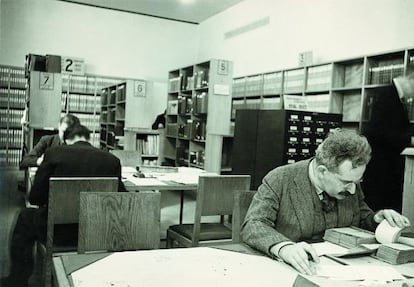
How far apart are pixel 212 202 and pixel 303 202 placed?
106 centimetres

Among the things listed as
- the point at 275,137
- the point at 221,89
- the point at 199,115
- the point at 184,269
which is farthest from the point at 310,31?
the point at 184,269

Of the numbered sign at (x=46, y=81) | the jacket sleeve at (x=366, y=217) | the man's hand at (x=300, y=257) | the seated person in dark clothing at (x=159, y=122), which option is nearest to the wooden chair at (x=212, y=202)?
the jacket sleeve at (x=366, y=217)

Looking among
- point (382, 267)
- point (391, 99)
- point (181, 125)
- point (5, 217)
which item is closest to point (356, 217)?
point (382, 267)

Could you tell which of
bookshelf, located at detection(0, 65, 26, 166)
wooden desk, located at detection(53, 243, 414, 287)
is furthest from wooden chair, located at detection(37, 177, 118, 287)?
bookshelf, located at detection(0, 65, 26, 166)

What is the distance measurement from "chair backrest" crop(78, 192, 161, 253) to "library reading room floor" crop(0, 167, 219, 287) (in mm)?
1546

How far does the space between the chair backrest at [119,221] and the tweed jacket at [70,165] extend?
0.93 metres

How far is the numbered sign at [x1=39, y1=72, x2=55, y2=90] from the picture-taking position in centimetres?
639

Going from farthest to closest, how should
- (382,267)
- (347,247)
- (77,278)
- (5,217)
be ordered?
(5,217), (347,247), (382,267), (77,278)

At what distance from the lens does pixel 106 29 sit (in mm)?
8789

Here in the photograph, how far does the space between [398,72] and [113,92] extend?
5457 millimetres

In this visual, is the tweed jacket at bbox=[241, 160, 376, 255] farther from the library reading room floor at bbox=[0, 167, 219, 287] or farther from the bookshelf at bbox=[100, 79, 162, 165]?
the bookshelf at bbox=[100, 79, 162, 165]

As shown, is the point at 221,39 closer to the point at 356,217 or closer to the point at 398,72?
the point at 398,72

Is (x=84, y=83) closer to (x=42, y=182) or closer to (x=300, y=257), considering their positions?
(x=42, y=182)

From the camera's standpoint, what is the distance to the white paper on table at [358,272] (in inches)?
52.7
